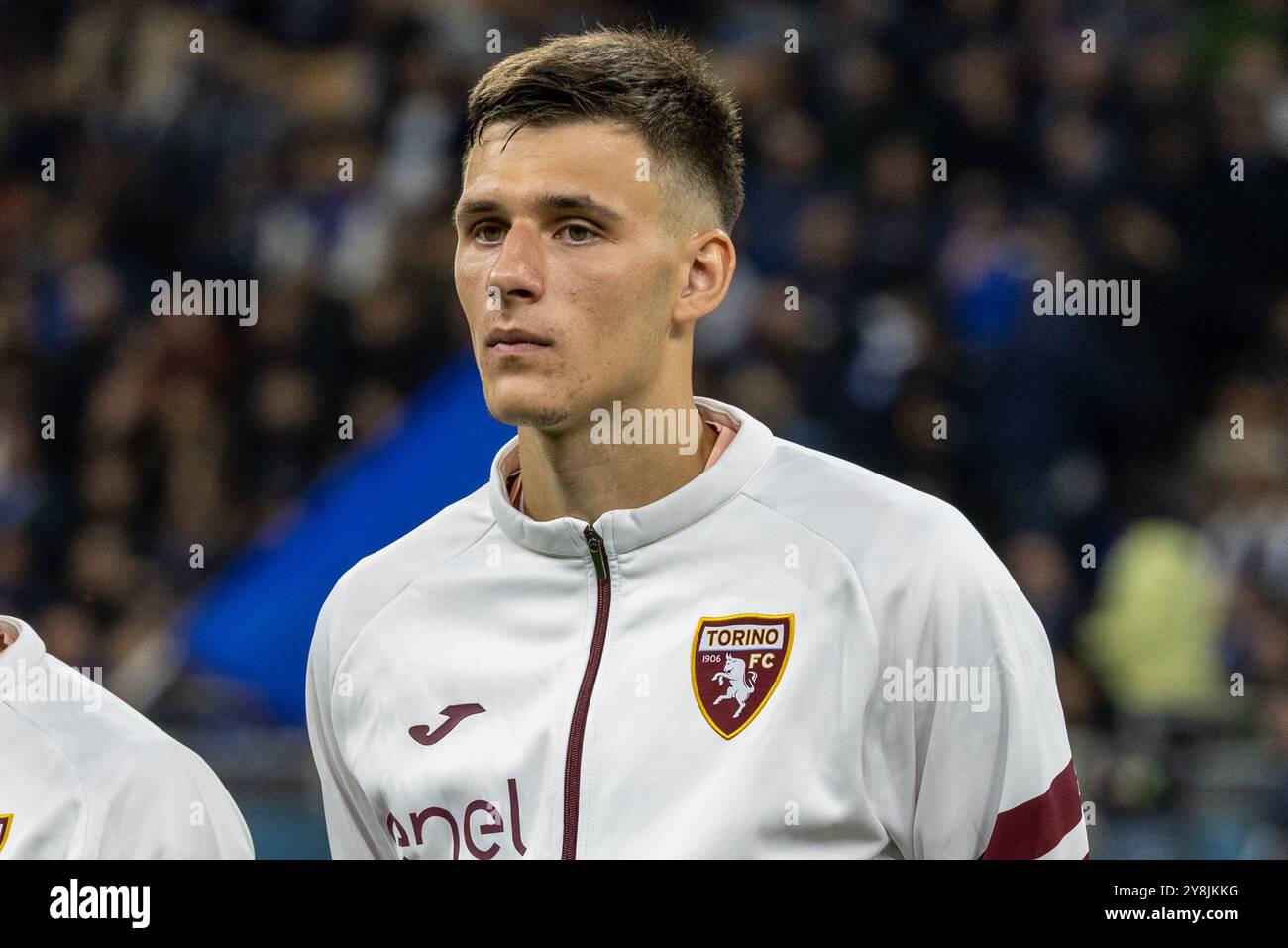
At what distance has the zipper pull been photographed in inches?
99.9

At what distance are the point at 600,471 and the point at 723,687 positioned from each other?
1.17 feet

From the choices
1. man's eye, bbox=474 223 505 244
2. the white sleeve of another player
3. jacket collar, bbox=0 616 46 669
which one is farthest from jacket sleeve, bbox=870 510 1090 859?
jacket collar, bbox=0 616 46 669

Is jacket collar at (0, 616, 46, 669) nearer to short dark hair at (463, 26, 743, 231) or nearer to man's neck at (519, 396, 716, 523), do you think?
man's neck at (519, 396, 716, 523)

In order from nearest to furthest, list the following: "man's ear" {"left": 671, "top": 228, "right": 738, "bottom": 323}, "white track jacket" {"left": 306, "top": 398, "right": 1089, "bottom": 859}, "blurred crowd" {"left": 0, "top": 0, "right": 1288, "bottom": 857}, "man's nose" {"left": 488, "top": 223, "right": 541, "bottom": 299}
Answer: "white track jacket" {"left": 306, "top": 398, "right": 1089, "bottom": 859}, "man's nose" {"left": 488, "top": 223, "right": 541, "bottom": 299}, "man's ear" {"left": 671, "top": 228, "right": 738, "bottom": 323}, "blurred crowd" {"left": 0, "top": 0, "right": 1288, "bottom": 857}

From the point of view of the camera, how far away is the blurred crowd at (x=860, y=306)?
5191 mm

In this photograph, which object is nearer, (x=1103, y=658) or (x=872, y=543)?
(x=872, y=543)

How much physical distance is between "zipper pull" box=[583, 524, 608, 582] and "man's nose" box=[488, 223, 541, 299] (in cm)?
33

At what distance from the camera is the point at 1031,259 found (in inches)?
227

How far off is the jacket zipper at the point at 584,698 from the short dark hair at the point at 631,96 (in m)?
0.53

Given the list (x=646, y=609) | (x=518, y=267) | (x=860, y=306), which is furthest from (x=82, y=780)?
(x=860, y=306)
